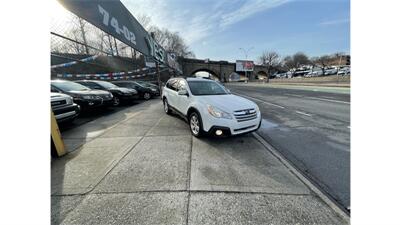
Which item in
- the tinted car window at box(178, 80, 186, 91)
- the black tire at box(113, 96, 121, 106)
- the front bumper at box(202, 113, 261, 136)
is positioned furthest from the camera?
the black tire at box(113, 96, 121, 106)

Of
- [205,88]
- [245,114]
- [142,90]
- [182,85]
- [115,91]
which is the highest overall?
[142,90]

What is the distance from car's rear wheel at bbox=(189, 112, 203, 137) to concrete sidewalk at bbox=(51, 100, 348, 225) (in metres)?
0.26

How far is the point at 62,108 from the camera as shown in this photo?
15.2ft

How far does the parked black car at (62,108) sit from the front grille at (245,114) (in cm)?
471

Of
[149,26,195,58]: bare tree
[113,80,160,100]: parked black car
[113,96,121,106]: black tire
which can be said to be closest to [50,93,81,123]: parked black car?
[113,96,121,106]: black tire

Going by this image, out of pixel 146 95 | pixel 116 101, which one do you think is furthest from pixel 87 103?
pixel 146 95

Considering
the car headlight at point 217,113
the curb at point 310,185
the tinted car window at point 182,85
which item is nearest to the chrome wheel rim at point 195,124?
the car headlight at point 217,113

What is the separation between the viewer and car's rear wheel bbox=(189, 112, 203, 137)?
3.99m

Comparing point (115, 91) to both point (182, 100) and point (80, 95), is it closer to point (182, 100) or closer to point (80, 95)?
point (80, 95)

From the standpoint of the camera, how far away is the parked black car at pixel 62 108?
4.42 meters

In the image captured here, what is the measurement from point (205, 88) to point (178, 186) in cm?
329

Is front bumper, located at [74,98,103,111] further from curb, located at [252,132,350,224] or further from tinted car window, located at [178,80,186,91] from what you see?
curb, located at [252,132,350,224]

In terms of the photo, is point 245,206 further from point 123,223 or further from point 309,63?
point 309,63

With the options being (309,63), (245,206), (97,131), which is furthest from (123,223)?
(309,63)
